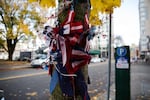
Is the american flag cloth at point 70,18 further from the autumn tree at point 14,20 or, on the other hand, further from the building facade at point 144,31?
the building facade at point 144,31

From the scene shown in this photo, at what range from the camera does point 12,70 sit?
13.4m

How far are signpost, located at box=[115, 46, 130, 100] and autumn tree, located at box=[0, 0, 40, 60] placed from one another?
11374 mm

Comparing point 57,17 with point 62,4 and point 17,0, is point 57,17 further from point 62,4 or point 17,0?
point 17,0

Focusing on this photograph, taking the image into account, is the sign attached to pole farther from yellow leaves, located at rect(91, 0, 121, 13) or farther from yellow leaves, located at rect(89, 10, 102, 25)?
yellow leaves, located at rect(91, 0, 121, 13)

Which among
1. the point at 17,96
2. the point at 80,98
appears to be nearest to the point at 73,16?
the point at 80,98

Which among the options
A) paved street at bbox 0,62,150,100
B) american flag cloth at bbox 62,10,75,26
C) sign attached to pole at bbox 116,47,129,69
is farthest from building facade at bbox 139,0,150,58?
american flag cloth at bbox 62,10,75,26

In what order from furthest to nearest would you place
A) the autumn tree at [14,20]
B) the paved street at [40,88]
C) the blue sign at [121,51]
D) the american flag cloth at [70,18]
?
the autumn tree at [14,20], the paved street at [40,88], the blue sign at [121,51], the american flag cloth at [70,18]

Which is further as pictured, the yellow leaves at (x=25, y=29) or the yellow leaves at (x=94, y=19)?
the yellow leaves at (x=25, y=29)

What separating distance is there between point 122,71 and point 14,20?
43.3 ft

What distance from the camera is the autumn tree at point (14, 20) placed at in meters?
15.2

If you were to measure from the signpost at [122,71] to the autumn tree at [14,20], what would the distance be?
11.4m

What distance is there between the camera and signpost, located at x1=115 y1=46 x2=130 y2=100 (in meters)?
3.95

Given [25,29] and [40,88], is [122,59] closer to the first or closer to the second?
[40,88]

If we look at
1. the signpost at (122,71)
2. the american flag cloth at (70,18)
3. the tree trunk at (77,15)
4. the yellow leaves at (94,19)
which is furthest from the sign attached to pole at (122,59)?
the american flag cloth at (70,18)
